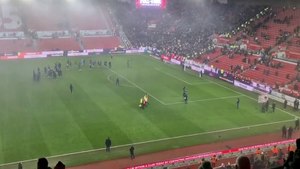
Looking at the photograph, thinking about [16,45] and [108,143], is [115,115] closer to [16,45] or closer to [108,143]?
[108,143]

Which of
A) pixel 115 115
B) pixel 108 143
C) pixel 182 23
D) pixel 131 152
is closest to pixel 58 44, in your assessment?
pixel 182 23

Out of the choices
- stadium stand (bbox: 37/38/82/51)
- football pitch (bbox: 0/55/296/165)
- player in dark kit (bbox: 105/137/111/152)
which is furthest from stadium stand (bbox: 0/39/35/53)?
player in dark kit (bbox: 105/137/111/152)

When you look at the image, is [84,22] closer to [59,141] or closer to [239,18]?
[239,18]

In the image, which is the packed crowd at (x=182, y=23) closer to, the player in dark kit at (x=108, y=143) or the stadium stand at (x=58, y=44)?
the stadium stand at (x=58, y=44)

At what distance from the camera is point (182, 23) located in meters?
81.1

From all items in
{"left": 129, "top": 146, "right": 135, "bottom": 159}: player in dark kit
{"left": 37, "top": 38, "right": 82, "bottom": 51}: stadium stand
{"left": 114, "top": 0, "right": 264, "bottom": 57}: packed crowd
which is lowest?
{"left": 129, "top": 146, "right": 135, "bottom": 159}: player in dark kit

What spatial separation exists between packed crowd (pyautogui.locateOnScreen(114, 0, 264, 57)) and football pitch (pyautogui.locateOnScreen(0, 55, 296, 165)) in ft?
62.8

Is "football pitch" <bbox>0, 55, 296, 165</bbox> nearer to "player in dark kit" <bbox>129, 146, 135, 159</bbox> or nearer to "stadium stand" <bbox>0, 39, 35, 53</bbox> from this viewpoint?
"player in dark kit" <bbox>129, 146, 135, 159</bbox>

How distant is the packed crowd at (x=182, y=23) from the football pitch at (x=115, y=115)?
62.8 ft

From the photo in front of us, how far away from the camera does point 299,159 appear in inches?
281

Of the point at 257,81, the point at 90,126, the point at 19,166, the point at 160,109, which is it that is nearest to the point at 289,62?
the point at 257,81

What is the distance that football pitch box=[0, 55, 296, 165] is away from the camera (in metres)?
27.6

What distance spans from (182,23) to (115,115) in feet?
165

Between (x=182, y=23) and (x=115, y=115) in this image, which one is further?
(x=182, y=23)
